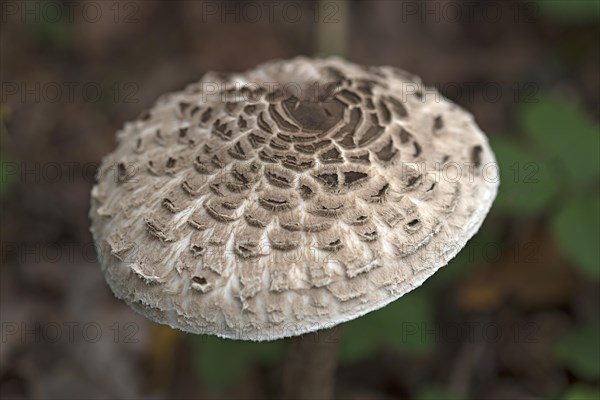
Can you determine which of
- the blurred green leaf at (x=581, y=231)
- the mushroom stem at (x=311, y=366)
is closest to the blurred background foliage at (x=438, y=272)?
the blurred green leaf at (x=581, y=231)

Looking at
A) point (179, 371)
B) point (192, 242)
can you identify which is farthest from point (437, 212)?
point (179, 371)

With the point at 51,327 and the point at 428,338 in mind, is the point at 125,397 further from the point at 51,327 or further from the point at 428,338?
the point at 428,338

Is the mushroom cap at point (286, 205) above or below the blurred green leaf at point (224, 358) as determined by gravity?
above

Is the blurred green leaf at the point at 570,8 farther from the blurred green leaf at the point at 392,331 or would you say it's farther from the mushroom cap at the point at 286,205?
the blurred green leaf at the point at 392,331

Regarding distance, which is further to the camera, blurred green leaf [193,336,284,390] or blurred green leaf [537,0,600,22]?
blurred green leaf [537,0,600,22]

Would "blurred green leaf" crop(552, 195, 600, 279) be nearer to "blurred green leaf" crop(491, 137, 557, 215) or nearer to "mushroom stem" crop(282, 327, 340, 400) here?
"blurred green leaf" crop(491, 137, 557, 215)

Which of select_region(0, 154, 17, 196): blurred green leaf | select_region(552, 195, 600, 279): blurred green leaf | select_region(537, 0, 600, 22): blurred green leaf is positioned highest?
select_region(537, 0, 600, 22): blurred green leaf

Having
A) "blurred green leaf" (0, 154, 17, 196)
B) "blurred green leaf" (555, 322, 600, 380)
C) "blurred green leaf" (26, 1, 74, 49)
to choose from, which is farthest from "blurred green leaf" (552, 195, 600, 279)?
"blurred green leaf" (26, 1, 74, 49)

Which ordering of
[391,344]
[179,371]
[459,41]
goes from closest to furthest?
1. [391,344]
2. [179,371]
3. [459,41]
